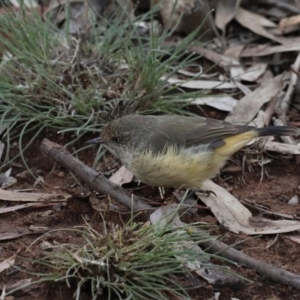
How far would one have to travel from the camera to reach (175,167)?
17.4 feet

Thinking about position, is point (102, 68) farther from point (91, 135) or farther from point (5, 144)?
point (5, 144)

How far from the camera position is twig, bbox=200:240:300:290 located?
4.29 metres

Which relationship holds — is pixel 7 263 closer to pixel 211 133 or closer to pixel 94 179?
pixel 94 179

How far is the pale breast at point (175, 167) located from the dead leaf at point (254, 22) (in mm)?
2424

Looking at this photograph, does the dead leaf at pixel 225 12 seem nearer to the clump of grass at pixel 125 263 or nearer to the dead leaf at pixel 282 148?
the dead leaf at pixel 282 148

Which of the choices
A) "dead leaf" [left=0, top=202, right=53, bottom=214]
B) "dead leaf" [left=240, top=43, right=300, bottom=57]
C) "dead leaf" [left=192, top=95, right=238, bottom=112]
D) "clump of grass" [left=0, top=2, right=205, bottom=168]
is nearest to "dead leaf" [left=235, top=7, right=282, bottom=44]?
"dead leaf" [left=240, top=43, right=300, bottom=57]

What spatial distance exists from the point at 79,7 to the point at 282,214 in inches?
132

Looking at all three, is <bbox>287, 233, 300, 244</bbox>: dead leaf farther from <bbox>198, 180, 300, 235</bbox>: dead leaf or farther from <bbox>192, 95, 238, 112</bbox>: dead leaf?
<bbox>192, 95, 238, 112</bbox>: dead leaf

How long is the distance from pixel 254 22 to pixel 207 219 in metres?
3.04

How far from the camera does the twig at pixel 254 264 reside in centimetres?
429

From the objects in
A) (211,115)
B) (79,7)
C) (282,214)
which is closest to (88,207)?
(282,214)

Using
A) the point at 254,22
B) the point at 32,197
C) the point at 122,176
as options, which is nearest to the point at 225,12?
the point at 254,22

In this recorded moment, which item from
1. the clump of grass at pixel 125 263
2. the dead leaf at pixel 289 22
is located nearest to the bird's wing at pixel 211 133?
the clump of grass at pixel 125 263

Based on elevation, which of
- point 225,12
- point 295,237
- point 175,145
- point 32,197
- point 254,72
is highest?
point 225,12
